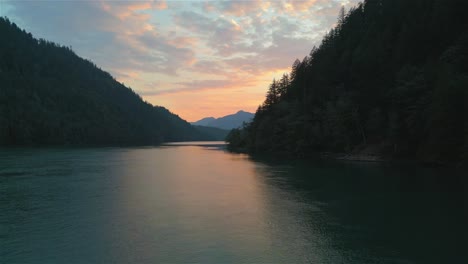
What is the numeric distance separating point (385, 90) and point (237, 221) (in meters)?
58.8

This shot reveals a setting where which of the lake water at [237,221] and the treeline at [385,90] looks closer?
the lake water at [237,221]

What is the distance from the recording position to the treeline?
171 ft

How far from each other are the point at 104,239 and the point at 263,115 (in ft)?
357

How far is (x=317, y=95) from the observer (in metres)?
96.5

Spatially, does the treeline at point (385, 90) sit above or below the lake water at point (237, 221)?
above

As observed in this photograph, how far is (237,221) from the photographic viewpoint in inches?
984

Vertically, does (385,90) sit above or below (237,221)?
above

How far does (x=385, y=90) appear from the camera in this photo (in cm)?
7212

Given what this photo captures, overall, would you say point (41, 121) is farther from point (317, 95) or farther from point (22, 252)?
point (22, 252)

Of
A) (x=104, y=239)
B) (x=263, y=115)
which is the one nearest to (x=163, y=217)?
(x=104, y=239)

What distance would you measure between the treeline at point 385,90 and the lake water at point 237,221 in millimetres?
12226

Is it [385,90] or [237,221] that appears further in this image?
[385,90]

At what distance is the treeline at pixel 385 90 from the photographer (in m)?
52.1

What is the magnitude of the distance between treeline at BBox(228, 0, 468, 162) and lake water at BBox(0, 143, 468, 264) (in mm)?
12226
